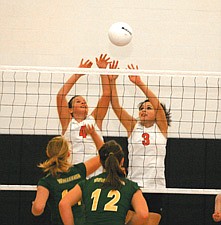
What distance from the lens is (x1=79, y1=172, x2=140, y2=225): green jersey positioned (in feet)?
16.9

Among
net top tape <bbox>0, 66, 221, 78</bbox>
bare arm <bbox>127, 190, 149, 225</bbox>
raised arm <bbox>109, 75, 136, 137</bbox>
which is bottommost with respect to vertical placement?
bare arm <bbox>127, 190, 149, 225</bbox>

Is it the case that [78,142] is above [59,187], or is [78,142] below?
above

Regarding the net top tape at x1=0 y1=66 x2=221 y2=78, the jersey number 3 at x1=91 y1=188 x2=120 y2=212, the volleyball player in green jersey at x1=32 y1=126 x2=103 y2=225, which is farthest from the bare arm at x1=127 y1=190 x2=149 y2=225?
the net top tape at x1=0 y1=66 x2=221 y2=78

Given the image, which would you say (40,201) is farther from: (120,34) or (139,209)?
(120,34)

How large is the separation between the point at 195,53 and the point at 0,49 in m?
2.72

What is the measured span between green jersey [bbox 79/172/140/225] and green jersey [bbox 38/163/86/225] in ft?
1.63

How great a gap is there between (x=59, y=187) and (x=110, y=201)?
0.71m

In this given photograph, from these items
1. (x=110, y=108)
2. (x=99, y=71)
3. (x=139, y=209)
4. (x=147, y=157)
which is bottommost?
(x=139, y=209)

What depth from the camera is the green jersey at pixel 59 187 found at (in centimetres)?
571

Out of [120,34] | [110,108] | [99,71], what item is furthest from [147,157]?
[110,108]

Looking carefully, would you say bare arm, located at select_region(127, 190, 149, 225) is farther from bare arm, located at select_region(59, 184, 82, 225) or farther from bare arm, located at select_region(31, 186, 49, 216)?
bare arm, located at select_region(31, 186, 49, 216)

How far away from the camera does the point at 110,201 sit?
5176 mm

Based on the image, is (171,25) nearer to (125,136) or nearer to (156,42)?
(156,42)

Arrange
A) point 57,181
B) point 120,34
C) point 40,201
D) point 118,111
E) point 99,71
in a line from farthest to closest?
point 120,34, point 118,111, point 99,71, point 57,181, point 40,201
